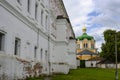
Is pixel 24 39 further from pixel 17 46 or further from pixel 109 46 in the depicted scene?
pixel 109 46

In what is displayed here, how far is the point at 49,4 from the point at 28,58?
12.7 metres

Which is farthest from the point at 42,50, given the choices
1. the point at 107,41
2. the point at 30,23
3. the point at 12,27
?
the point at 107,41

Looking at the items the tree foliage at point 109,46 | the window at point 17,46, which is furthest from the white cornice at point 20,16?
the tree foliage at point 109,46

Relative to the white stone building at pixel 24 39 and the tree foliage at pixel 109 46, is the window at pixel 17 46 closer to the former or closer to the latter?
the white stone building at pixel 24 39

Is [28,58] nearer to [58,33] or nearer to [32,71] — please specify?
[32,71]

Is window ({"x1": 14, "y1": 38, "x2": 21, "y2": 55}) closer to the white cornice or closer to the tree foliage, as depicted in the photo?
the white cornice

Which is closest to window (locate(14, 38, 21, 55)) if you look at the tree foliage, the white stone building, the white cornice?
the white stone building

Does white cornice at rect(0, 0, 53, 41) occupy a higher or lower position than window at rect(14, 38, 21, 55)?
higher

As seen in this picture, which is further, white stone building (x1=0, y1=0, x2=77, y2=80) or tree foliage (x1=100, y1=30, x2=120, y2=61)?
tree foliage (x1=100, y1=30, x2=120, y2=61)

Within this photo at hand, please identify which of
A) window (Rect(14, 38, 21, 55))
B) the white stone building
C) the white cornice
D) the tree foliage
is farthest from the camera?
the tree foliage

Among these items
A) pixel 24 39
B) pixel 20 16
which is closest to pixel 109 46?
pixel 24 39

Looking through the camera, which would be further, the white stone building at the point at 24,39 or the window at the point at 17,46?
the window at the point at 17,46

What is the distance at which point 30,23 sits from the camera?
75.8 feet

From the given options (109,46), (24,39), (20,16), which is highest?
(20,16)
